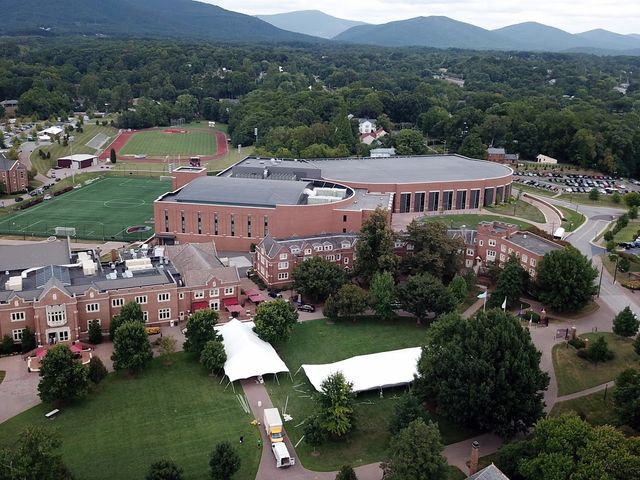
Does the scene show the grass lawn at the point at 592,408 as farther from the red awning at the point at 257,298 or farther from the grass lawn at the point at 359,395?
the red awning at the point at 257,298

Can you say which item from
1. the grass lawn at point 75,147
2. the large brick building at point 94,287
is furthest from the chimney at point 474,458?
the grass lawn at point 75,147

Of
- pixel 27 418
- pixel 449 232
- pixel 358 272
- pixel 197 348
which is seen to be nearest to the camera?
pixel 27 418

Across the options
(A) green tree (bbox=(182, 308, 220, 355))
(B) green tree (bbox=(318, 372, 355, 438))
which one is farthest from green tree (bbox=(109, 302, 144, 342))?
(B) green tree (bbox=(318, 372, 355, 438))

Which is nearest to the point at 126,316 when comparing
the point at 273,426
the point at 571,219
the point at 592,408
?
the point at 273,426

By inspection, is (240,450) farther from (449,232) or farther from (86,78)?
(86,78)

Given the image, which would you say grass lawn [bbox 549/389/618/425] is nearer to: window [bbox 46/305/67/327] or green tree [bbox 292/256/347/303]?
green tree [bbox 292/256/347/303]

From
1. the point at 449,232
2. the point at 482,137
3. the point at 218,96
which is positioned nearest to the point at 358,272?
the point at 449,232
